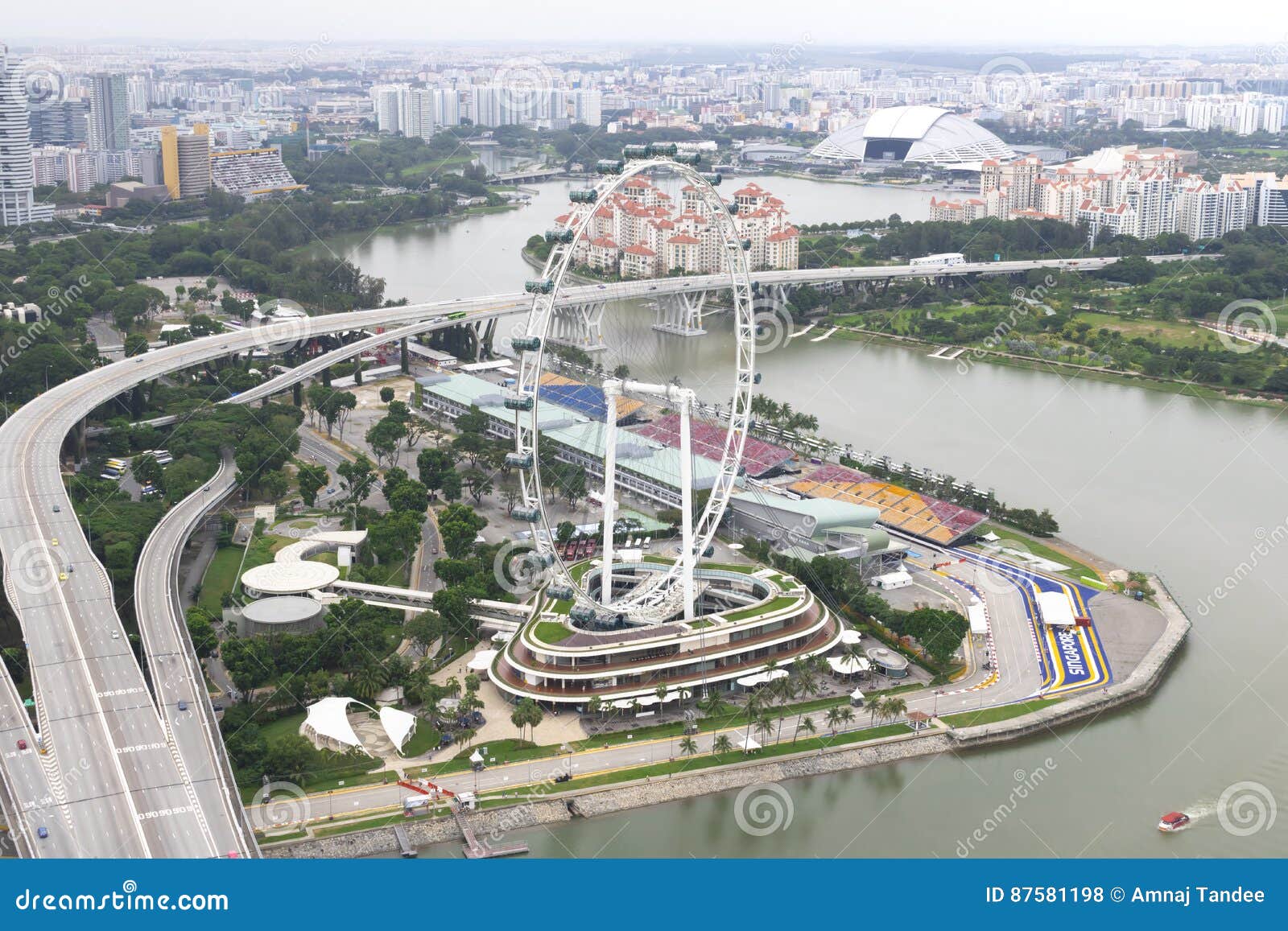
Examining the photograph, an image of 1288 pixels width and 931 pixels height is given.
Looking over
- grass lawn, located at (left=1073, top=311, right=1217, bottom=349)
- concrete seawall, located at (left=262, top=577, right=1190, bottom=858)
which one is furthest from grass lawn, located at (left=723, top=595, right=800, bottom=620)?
grass lawn, located at (left=1073, top=311, right=1217, bottom=349)

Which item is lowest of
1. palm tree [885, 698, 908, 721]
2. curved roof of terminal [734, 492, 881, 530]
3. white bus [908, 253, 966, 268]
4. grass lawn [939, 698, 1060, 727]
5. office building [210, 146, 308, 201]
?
grass lawn [939, 698, 1060, 727]

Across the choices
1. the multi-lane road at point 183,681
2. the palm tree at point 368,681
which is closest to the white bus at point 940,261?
the multi-lane road at point 183,681

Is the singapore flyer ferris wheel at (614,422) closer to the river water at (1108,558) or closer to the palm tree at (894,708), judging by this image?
the palm tree at (894,708)

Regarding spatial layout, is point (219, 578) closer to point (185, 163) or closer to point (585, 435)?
point (585, 435)

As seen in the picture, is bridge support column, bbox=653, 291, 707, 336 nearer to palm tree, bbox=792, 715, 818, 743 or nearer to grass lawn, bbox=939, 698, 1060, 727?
grass lawn, bbox=939, 698, 1060, 727

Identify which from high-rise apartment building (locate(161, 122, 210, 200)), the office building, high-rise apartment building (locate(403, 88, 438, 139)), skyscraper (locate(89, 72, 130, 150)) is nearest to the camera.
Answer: high-rise apartment building (locate(161, 122, 210, 200))

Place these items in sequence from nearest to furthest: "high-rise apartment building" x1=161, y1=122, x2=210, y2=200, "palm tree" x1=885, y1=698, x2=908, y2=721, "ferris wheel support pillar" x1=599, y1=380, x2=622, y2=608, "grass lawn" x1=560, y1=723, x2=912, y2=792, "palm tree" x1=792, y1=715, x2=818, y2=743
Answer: "grass lawn" x1=560, y1=723, x2=912, y2=792, "palm tree" x1=792, y1=715, x2=818, y2=743, "palm tree" x1=885, y1=698, x2=908, y2=721, "ferris wheel support pillar" x1=599, y1=380, x2=622, y2=608, "high-rise apartment building" x1=161, y1=122, x2=210, y2=200
